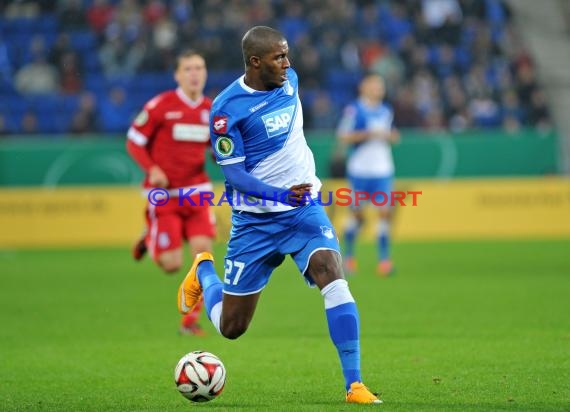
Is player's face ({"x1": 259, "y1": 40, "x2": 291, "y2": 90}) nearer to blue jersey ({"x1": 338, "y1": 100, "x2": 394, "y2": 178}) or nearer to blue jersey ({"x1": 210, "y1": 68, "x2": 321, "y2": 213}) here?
blue jersey ({"x1": 210, "y1": 68, "x2": 321, "y2": 213})

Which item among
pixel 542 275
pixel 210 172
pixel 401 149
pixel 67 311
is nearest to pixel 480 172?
pixel 401 149

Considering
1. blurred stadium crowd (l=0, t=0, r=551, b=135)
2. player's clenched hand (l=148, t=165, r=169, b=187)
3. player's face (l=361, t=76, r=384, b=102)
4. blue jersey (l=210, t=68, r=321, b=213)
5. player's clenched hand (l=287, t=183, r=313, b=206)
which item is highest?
blurred stadium crowd (l=0, t=0, r=551, b=135)

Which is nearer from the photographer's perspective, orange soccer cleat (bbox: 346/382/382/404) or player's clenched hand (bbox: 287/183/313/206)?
orange soccer cleat (bbox: 346/382/382/404)

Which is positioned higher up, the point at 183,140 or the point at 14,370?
the point at 183,140

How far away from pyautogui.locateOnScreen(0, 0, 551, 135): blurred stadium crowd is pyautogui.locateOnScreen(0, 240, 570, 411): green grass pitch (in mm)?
6887

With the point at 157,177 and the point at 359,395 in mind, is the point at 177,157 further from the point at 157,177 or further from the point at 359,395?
the point at 359,395

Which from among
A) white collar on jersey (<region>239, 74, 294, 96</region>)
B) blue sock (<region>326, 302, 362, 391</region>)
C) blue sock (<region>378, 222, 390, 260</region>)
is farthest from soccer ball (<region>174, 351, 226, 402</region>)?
blue sock (<region>378, 222, 390, 260</region>)

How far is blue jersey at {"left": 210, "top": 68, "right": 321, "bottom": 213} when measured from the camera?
22.7 ft

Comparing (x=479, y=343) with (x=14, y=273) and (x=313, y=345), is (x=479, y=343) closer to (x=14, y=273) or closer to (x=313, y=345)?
(x=313, y=345)

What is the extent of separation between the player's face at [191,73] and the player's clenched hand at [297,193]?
3998 mm

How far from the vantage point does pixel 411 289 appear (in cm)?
1372

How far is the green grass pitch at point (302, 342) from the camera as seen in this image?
23.1 feet

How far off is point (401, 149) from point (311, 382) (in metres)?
14.5

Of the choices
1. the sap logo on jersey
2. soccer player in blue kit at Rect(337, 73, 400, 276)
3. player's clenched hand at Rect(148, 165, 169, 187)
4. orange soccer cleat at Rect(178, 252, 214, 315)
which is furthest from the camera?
soccer player in blue kit at Rect(337, 73, 400, 276)
